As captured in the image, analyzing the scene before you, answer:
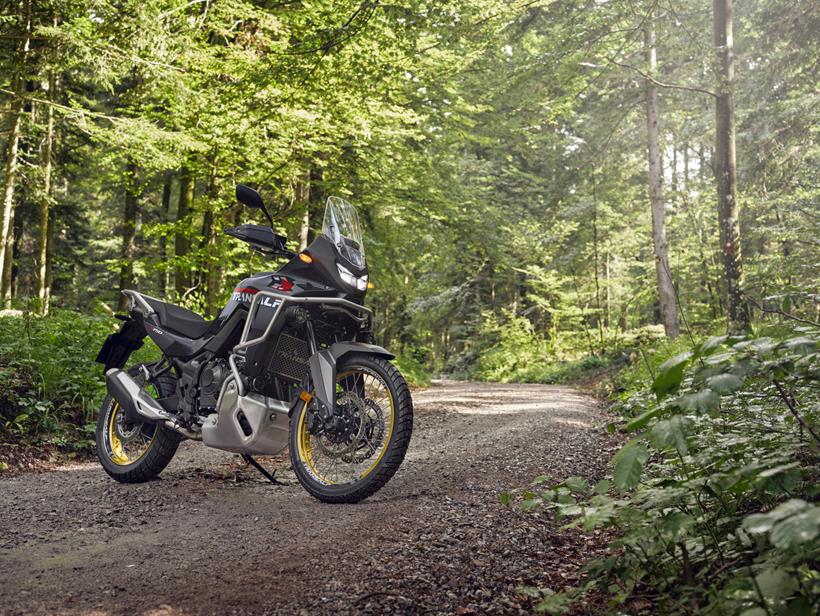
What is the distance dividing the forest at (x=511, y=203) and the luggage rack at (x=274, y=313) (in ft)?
5.62

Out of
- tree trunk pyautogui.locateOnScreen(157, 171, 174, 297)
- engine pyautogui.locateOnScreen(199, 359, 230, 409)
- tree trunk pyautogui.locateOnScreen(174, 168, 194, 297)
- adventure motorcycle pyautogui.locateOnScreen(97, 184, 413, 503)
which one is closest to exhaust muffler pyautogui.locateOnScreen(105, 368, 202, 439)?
adventure motorcycle pyautogui.locateOnScreen(97, 184, 413, 503)

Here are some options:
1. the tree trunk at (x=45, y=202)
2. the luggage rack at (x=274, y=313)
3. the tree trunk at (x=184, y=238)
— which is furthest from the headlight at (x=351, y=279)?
the tree trunk at (x=45, y=202)

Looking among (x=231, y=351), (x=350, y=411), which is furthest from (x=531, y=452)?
(x=231, y=351)

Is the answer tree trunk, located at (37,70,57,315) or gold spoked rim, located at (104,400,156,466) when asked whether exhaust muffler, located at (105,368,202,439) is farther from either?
tree trunk, located at (37,70,57,315)

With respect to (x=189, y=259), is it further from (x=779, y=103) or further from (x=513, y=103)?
(x=779, y=103)

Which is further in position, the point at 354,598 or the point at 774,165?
the point at 774,165

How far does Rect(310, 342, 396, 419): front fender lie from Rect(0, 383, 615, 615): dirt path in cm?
64

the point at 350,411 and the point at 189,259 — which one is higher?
the point at 189,259

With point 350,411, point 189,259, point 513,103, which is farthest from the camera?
point 513,103

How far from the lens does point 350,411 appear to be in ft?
13.9

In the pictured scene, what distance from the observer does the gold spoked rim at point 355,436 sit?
4.20 m

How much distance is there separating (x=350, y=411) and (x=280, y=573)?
153 centimetres

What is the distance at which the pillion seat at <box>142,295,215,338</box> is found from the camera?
507cm

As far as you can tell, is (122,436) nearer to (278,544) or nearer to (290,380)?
(290,380)
